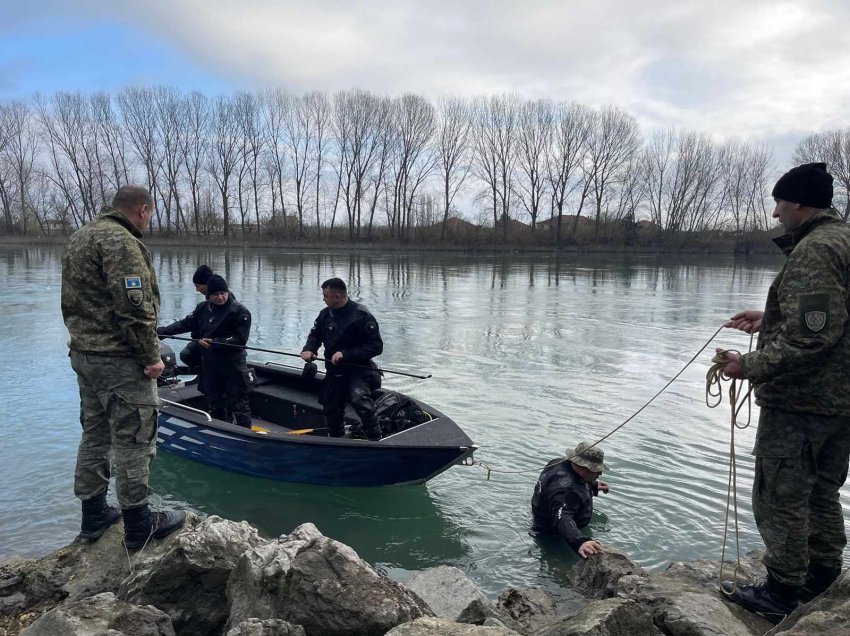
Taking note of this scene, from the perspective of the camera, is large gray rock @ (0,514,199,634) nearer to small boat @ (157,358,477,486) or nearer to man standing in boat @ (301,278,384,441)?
small boat @ (157,358,477,486)

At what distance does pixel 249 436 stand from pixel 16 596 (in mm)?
2126

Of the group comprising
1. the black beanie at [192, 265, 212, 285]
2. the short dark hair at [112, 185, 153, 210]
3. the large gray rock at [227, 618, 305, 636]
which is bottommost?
the large gray rock at [227, 618, 305, 636]

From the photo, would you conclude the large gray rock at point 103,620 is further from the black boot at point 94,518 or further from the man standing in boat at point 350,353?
the man standing in boat at point 350,353

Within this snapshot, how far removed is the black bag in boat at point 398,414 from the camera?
5855mm

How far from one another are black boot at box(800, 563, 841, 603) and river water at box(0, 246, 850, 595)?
157cm

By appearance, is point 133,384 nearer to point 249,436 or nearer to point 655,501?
point 249,436

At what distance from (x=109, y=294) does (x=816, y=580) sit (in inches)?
156

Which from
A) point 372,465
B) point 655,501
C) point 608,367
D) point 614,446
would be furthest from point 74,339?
→ point 608,367

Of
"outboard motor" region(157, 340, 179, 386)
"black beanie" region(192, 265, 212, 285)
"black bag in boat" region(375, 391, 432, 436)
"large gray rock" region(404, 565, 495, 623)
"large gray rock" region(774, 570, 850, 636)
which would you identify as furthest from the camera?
"outboard motor" region(157, 340, 179, 386)

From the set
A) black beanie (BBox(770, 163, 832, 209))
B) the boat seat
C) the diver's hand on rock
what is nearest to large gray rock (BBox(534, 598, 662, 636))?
the diver's hand on rock

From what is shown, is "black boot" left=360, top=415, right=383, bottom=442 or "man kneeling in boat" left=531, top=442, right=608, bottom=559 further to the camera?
"black boot" left=360, top=415, right=383, bottom=442

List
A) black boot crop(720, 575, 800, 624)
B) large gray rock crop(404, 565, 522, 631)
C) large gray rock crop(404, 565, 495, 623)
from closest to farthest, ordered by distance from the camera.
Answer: black boot crop(720, 575, 800, 624) → large gray rock crop(404, 565, 522, 631) → large gray rock crop(404, 565, 495, 623)

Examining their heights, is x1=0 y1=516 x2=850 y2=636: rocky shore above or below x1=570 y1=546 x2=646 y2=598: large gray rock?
above

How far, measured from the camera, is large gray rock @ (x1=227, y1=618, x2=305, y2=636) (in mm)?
2506
